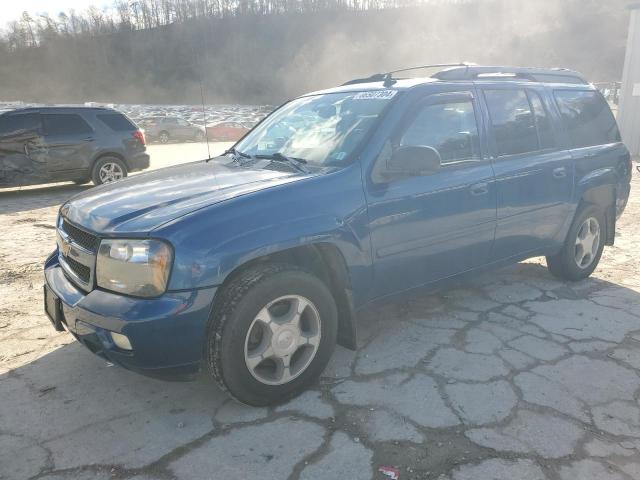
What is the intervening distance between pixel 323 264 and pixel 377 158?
691mm

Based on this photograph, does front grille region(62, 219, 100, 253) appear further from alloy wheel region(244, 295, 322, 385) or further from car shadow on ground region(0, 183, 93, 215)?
car shadow on ground region(0, 183, 93, 215)

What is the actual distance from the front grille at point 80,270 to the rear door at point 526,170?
8.64ft

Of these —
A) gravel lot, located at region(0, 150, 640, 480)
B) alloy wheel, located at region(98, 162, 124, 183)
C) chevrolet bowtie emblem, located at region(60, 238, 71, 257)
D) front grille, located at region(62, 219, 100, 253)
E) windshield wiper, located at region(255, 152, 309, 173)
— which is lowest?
gravel lot, located at region(0, 150, 640, 480)

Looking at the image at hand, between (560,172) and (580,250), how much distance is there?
917 millimetres

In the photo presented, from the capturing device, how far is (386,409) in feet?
8.66

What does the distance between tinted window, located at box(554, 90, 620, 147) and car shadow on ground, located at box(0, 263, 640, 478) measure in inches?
63.7

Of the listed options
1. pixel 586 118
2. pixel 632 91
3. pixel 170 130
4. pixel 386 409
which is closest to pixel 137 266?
pixel 386 409

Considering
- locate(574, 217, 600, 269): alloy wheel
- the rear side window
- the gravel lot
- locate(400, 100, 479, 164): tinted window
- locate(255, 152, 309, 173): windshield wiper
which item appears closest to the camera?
the gravel lot

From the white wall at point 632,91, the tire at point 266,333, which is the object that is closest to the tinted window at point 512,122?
the tire at point 266,333

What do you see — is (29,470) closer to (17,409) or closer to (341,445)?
(17,409)

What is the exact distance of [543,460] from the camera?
7.39 ft

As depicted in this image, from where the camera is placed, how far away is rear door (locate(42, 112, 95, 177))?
9.01 metres

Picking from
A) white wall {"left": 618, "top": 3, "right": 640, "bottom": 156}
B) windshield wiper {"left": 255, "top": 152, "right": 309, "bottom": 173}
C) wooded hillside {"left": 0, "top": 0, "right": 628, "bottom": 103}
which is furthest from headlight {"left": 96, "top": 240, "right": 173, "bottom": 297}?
wooded hillside {"left": 0, "top": 0, "right": 628, "bottom": 103}

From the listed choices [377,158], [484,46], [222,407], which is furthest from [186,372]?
[484,46]
